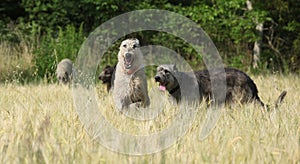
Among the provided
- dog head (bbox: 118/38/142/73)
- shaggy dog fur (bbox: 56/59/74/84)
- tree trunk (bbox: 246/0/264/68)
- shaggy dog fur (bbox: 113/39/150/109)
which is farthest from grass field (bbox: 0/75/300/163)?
tree trunk (bbox: 246/0/264/68)

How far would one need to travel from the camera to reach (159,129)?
4547mm

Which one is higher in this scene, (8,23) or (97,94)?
(8,23)

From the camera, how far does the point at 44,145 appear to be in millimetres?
3371

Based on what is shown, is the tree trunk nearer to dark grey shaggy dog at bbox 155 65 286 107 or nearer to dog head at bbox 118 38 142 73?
dark grey shaggy dog at bbox 155 65 286 107

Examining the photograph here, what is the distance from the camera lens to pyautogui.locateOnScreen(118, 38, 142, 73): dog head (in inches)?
242

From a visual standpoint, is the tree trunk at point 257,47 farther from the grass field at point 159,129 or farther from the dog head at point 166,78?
the grass field at point 159,129

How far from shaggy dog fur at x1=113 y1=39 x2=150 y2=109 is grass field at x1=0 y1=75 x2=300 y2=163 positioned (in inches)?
18.0

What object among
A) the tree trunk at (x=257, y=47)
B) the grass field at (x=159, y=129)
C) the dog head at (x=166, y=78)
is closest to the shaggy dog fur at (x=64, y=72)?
the dog head at (x=166, y=78)

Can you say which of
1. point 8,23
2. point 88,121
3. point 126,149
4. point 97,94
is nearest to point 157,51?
point 8,23

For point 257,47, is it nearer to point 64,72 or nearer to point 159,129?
point 64,72

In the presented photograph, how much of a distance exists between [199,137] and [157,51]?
9878 millimetres

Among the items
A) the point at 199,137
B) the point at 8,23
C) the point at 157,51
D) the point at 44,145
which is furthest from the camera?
the point at 8,23

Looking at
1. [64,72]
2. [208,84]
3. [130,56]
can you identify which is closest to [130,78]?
[130,56]

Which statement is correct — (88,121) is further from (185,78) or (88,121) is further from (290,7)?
(290,7)
